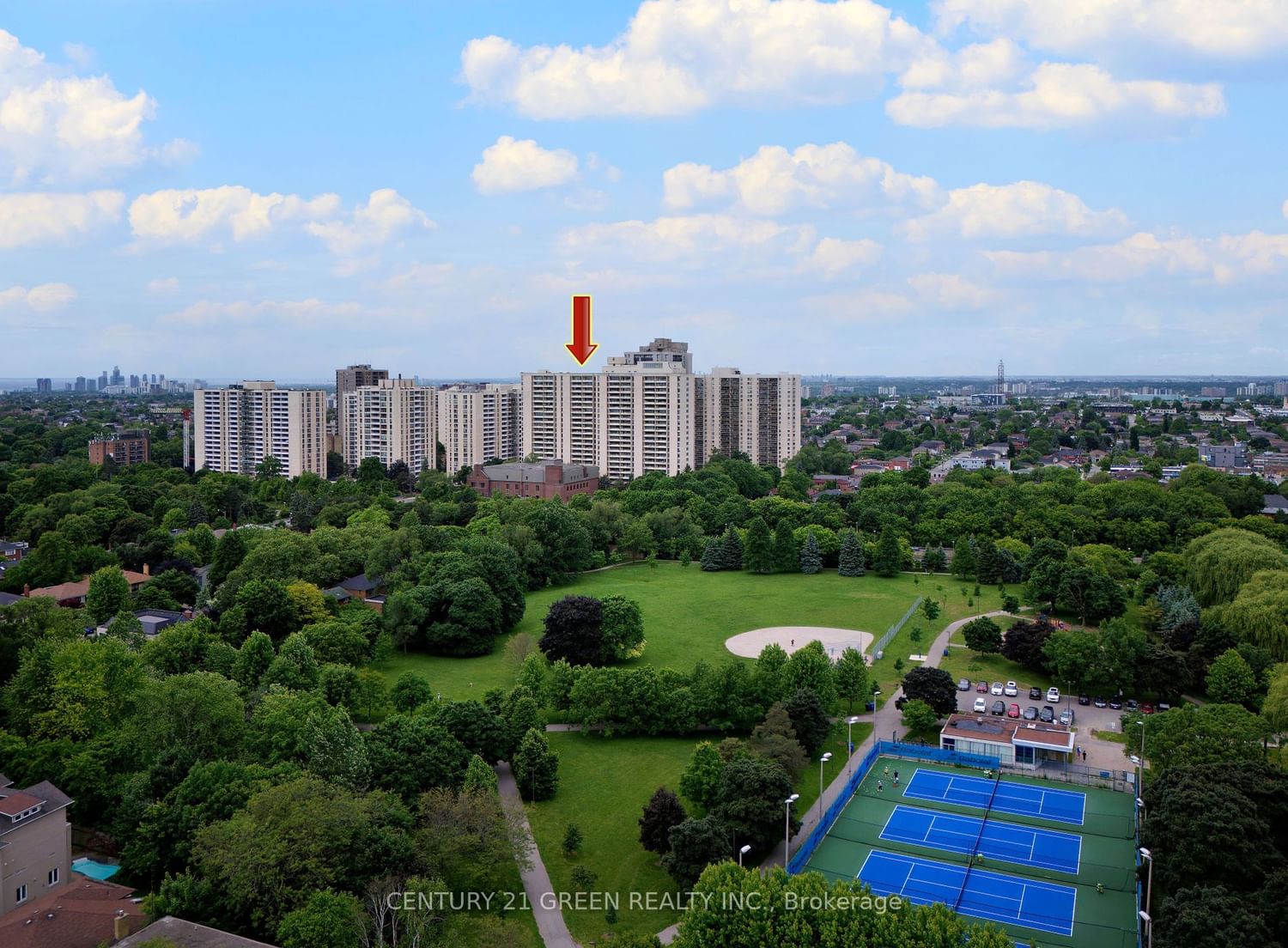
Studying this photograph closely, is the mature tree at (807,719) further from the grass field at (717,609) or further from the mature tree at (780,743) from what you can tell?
the grass field at (717,609)

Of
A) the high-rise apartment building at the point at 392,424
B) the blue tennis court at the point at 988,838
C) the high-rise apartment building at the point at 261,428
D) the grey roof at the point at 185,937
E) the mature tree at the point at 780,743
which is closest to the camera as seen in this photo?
the grey roof at the point at 185,937

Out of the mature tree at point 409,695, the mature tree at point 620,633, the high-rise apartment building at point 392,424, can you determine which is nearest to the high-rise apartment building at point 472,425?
the high-rise apartment building at point 392,424

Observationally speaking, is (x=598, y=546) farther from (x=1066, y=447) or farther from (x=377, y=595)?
(x=1066, y=447)

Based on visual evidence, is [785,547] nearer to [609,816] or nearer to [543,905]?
[609,816]

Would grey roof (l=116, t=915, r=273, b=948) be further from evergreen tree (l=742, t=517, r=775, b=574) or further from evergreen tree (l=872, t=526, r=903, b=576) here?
evergreen tree (l=872, t=526, r=903, b=576)

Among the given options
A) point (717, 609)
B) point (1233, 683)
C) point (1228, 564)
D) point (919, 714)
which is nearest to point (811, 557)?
point (717, 609)

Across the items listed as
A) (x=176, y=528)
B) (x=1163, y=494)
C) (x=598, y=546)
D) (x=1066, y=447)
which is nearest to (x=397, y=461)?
(x=176, y=528)
